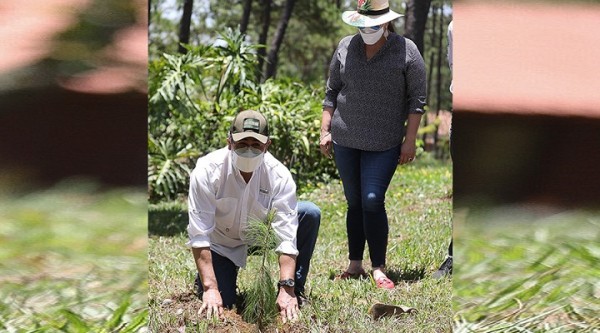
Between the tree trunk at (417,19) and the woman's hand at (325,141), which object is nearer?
the woman's hand at (325,141)

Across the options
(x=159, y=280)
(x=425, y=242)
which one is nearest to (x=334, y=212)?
(x=425, y=242)

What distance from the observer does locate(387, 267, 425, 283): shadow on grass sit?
4.04 meters

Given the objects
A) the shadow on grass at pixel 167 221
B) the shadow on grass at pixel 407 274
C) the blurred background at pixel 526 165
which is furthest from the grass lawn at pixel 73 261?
the shadow on grass at pixel 167 221

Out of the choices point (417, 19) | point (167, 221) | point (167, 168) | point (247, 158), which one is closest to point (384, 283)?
point (247, 158)

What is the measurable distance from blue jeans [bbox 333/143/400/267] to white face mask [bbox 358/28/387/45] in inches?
20.2

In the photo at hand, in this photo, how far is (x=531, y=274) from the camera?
2975 millimetres

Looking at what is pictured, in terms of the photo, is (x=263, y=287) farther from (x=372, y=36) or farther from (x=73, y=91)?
(x=372, y=36)

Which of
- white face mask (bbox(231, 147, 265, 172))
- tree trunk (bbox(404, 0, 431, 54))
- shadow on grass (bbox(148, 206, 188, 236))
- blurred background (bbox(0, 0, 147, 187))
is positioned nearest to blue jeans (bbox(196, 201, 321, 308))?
white face mask (bbox(231, 147, 265, 172))

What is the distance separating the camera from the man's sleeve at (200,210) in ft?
10.6

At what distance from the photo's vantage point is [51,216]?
280 cm

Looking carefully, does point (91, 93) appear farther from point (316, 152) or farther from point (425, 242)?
point (316, 152)

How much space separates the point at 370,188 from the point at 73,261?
4.92 feet

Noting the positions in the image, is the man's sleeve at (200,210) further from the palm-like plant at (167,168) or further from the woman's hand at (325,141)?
the palm-like plant at (167,168)

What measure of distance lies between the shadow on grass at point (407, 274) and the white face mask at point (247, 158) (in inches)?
44.9
